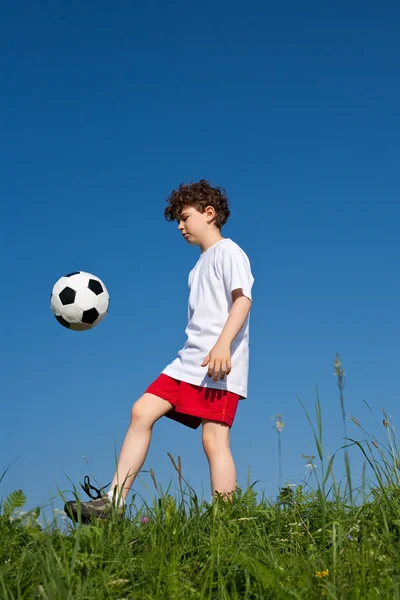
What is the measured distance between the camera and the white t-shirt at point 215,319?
19.3 ft

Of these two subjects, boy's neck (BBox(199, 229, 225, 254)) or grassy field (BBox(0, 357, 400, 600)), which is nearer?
grassy field (BBox(0, 357, 400, 600))

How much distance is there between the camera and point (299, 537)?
430 centimetres

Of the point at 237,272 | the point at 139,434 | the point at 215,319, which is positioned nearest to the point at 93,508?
the point at 139,434

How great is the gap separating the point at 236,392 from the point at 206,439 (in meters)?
0.46

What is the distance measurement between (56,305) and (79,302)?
9.6 inches

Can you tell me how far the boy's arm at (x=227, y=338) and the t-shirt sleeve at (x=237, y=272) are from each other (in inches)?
2.1

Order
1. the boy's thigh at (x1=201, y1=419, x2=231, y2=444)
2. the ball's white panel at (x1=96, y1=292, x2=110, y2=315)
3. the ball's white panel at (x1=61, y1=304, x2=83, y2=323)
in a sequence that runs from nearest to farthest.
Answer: the boy's thigh at (x1=201, y1=419, x2=231, y2=444), the ball's white panel at (x1=61, y1=304, x2=83, y2=323), the ball's white panel at (x1=96, y1=292, x2=110, y2=315)

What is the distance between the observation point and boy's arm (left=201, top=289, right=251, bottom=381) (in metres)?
5.53

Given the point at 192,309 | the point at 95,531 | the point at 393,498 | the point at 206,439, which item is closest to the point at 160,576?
the point at 95,531

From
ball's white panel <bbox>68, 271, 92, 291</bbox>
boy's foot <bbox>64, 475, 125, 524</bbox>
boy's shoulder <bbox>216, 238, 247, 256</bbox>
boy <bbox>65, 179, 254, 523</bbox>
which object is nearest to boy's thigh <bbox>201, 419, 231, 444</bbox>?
boy <bbox>65, 179, 254, 523</bbox>

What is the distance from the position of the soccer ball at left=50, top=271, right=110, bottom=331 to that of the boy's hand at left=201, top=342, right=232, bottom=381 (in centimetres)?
164

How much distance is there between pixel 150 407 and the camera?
19.0ft

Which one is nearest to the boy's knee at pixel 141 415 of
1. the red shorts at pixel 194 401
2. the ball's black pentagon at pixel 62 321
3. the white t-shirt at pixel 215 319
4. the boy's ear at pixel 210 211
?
the red shorts at pixel 194 401

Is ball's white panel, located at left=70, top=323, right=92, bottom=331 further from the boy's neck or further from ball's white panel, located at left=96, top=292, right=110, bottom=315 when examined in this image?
the boy's neck
